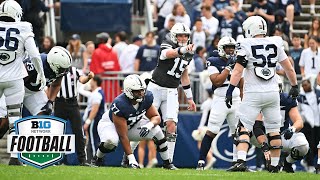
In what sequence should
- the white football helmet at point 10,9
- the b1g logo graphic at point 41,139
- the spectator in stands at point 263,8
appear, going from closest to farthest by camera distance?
1. the b1g logo graphic at point 41,139
2. the white football helmet at point 10,9
3. the spectator in stands at point 263,8

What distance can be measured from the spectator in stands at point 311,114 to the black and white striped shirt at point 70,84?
4.44 m

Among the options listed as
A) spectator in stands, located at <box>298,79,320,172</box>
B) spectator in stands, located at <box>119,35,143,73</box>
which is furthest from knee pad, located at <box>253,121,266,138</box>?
spectator in stands, located at <box>119,35,143,73</box>

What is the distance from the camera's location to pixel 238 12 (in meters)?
22.6

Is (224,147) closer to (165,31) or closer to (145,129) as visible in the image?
(165,31)

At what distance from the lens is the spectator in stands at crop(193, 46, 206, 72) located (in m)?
21.0

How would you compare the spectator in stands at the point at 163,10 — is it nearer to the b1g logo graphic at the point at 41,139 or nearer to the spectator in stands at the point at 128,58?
the spectator in stands at the point at 128,58

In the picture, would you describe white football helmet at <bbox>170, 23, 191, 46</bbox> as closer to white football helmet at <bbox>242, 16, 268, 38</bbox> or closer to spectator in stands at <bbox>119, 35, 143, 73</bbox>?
white football helmet at <bbox>242, 16, 268, 38</bbox>

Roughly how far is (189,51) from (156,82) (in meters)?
1.59

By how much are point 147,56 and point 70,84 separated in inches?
141

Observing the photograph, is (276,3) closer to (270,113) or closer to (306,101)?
(306,101)

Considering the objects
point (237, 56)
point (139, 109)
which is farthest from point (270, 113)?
point (139, 109)

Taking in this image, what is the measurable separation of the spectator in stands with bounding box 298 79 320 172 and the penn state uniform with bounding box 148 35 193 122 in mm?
4178

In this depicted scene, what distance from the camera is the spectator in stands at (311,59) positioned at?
66.4 ft

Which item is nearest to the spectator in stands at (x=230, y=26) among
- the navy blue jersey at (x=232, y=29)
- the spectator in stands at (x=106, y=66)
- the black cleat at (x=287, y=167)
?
the navy blue jersey at (x=232, y=29)
